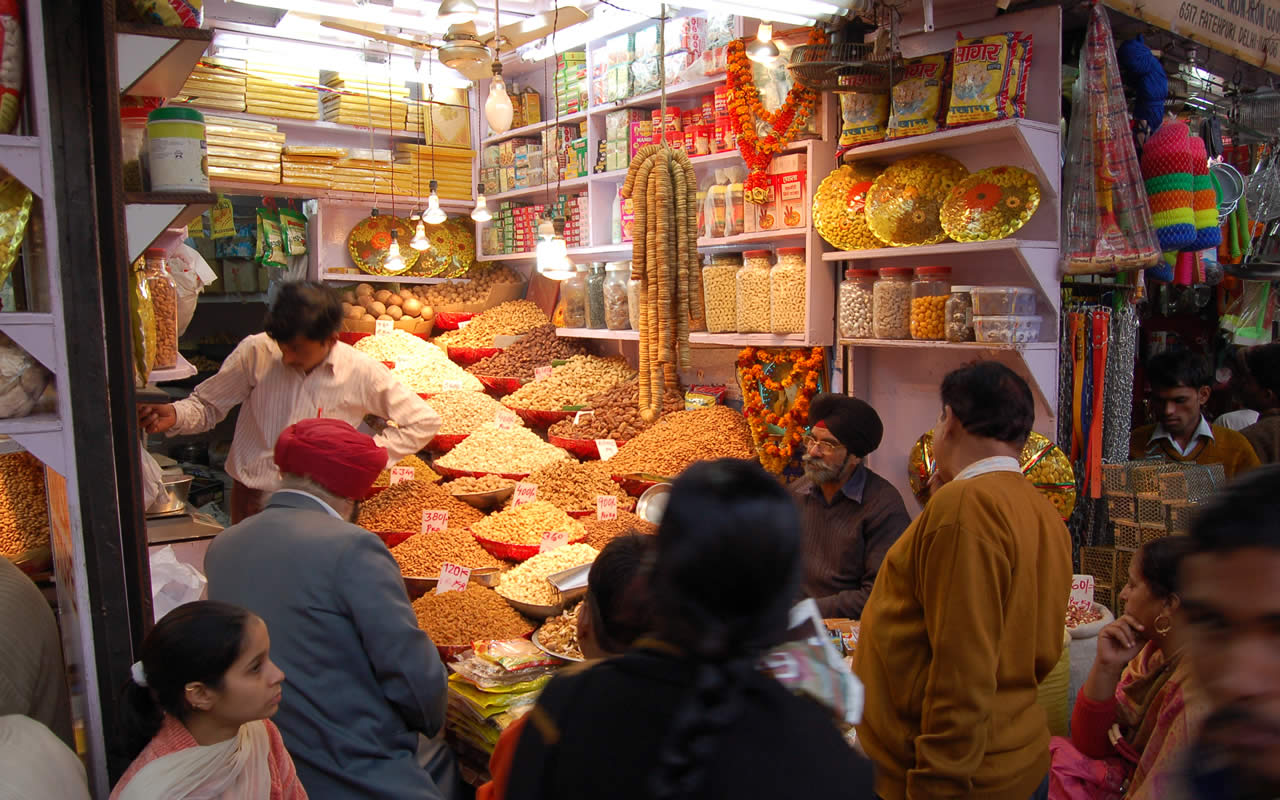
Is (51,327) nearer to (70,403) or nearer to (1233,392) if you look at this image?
(70,403)

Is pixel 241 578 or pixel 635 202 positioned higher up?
pixel 635 202

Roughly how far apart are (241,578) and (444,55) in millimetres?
2271

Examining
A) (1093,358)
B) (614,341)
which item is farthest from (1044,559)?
(614,341)

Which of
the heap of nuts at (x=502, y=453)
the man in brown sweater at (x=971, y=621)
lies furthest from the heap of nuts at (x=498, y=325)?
the man in brown sweater at (x=971, y=621)

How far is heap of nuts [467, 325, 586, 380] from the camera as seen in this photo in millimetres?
5410

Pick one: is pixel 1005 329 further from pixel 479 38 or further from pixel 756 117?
pixel 479 38

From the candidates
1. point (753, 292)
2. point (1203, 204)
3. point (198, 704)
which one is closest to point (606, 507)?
point (753, 292)

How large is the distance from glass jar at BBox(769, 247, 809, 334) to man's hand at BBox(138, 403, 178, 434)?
92.3 inches

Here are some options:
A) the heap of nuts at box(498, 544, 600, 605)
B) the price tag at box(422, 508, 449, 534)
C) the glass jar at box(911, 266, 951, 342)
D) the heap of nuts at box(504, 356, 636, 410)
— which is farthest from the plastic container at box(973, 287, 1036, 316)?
the heap of nuts at box(504, 356, 636, 410)

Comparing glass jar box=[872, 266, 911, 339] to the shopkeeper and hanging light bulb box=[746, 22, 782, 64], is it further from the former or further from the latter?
the shopkeeper

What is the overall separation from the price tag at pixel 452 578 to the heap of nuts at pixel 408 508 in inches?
21.4

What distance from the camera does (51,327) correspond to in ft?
5.97

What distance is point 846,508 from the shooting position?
3.02 meters

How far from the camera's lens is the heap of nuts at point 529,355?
541 centimetres
